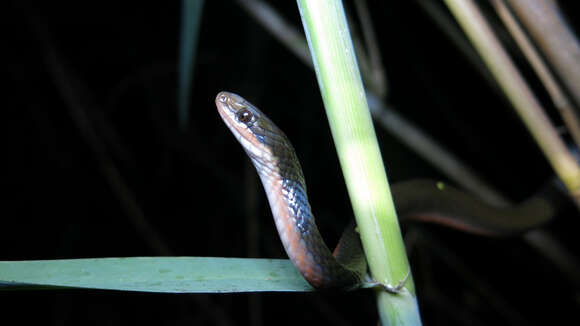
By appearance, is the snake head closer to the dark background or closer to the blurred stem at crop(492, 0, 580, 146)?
the blurred stem at crop(492, 0, 580, 146)

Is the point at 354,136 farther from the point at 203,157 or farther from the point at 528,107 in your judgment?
the point at 203,157

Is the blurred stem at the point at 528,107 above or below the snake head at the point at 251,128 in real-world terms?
below

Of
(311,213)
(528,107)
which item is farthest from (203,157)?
(528,107)

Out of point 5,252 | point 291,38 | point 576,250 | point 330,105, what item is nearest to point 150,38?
point 291,38

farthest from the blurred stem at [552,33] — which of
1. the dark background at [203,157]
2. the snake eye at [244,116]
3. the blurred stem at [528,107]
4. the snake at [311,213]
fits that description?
the dark background at [203,157]

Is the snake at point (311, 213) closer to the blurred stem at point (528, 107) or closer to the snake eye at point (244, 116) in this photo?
the snake eye at point (244, 116)

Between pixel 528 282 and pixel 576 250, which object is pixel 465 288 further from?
pixel 576 250
